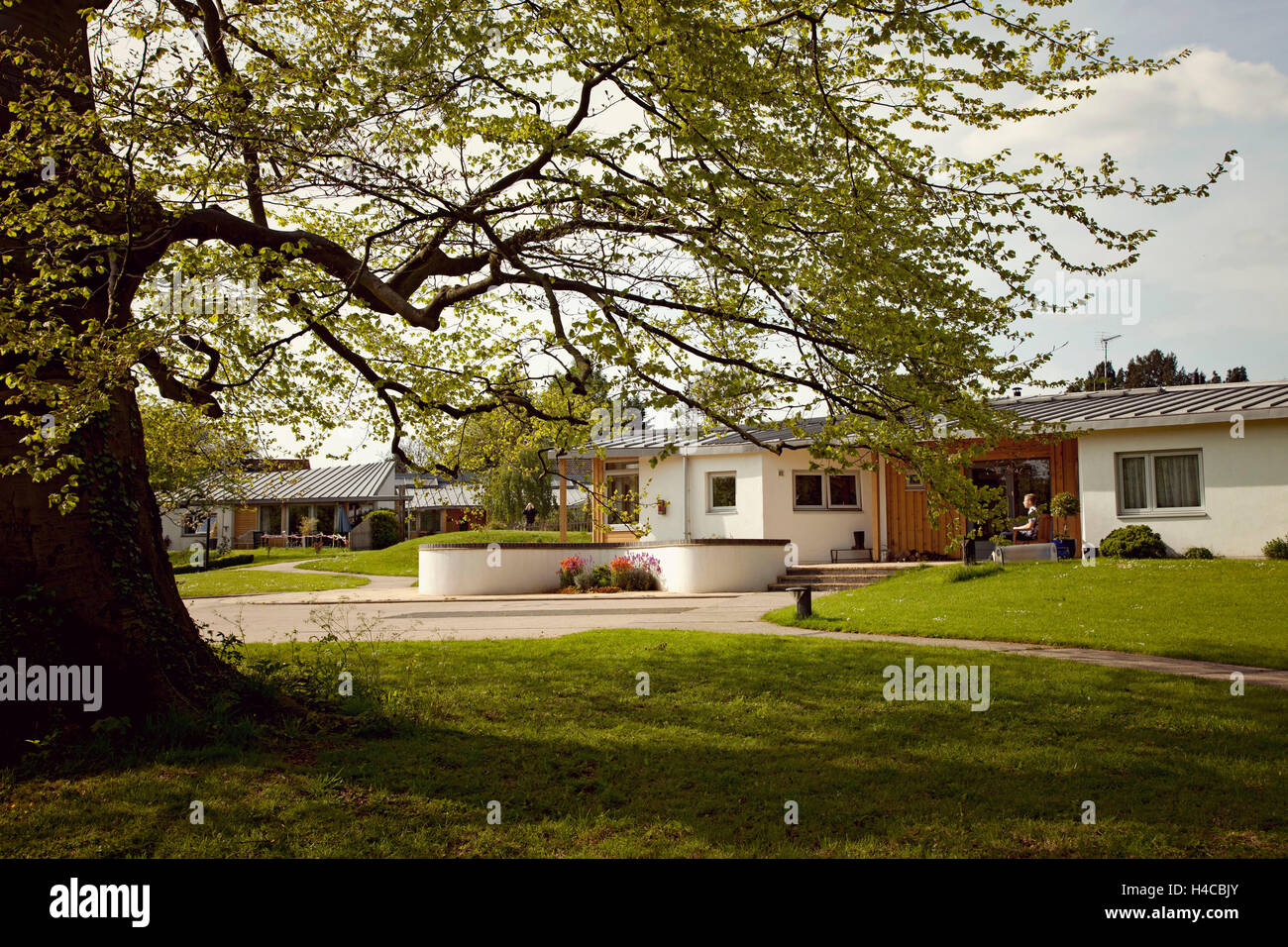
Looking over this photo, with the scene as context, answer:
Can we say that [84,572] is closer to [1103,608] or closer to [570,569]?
[1103,608]

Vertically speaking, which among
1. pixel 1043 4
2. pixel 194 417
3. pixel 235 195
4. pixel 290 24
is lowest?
pixel 194 417

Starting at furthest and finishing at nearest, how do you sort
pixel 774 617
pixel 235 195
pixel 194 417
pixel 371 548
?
1. pixel 371 548
2. pixel 774 617
3. pixel 194 417
4. pixel 235 195

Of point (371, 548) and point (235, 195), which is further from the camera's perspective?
point (371, 548)

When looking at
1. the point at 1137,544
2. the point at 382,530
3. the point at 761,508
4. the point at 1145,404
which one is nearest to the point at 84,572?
the point at 1137,544

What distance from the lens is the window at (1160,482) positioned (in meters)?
18.9

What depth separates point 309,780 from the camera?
6023 mm

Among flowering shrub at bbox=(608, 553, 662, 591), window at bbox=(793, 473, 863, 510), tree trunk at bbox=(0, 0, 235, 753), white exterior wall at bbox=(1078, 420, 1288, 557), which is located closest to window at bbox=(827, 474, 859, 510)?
window at bbox=(793, 473, 863, 510)

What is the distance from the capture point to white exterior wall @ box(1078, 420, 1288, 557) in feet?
58.1

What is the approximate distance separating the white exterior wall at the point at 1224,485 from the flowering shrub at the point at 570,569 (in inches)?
510

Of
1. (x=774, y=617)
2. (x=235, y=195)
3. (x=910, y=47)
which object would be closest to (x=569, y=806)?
(x=235, y=195)

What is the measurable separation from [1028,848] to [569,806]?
2883mm

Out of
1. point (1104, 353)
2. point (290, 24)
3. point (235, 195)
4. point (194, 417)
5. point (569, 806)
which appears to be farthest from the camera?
point (1104, 353)

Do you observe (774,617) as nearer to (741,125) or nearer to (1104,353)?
(741,125)

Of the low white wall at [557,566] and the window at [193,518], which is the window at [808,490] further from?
the window at [193,518]
